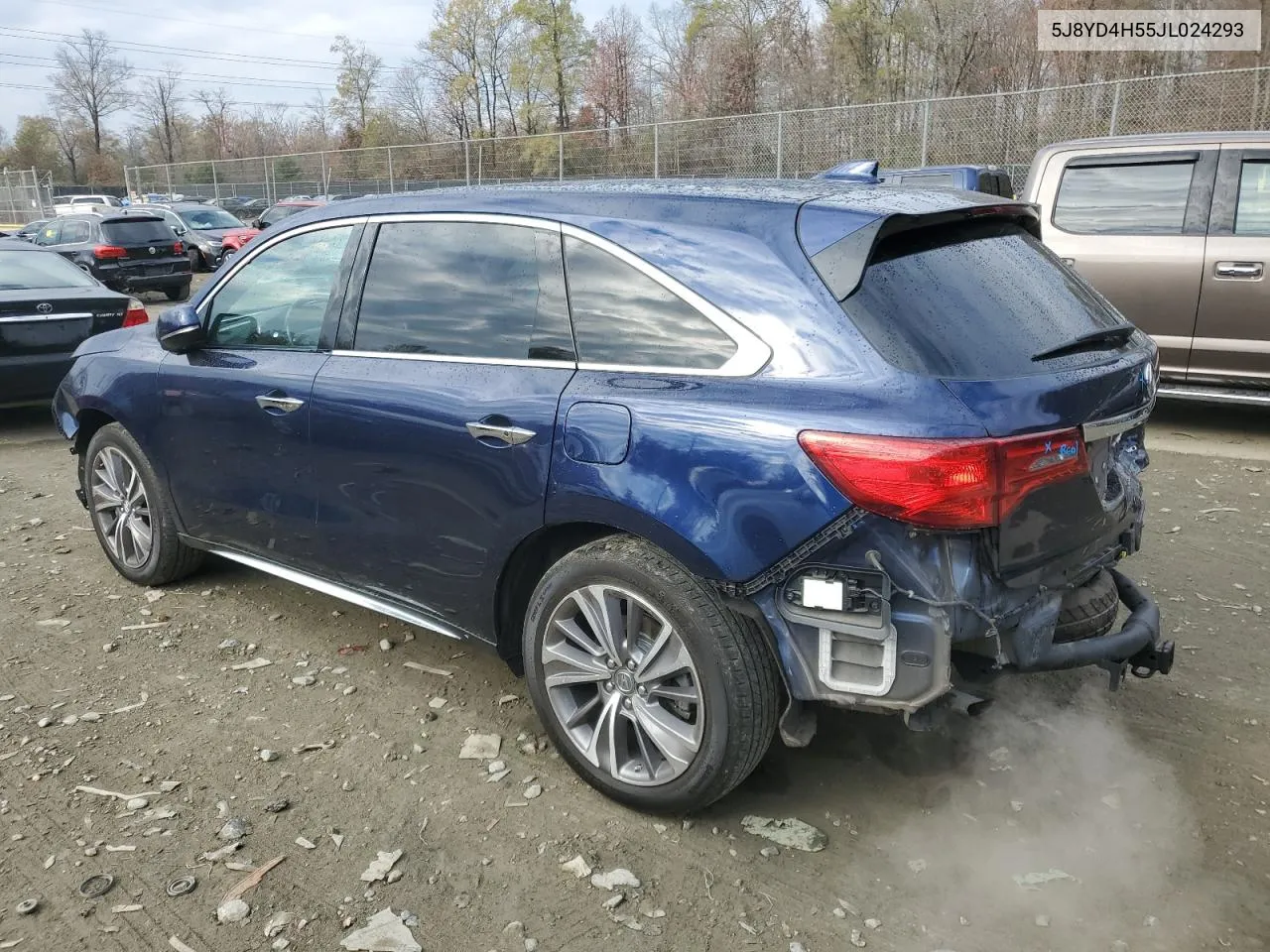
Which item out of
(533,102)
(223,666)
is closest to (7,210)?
(533,102)

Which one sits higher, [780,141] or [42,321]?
[780,141]

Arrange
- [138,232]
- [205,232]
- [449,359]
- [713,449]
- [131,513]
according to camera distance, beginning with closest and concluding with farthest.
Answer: [713,449] → [449,359] → [131,513] → [138,232] → [205,232]

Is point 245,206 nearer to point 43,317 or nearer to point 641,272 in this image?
point 43,317

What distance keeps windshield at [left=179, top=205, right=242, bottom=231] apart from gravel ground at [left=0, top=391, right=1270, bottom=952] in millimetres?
21757

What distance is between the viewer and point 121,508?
15.5 feet

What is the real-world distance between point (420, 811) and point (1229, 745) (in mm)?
2589

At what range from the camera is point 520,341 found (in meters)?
3.08

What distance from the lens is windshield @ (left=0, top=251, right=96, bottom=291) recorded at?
8.00 meters

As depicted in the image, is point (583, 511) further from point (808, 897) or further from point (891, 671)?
point (808, 897)

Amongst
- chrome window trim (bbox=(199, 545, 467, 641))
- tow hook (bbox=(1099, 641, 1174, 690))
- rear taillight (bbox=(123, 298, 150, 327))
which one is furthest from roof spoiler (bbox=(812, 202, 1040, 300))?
rear taillight (bbox=(123, 298, 150, 327))

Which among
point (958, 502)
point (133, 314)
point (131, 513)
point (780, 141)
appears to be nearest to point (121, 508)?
point (131, 513)

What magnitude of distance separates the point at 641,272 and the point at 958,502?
1.11 m

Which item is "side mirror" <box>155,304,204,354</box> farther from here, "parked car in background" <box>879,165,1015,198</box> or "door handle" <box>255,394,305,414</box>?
"parked car in background" <box>879,165,1015,198</box>

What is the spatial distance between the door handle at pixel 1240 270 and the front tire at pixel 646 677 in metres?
5.81
